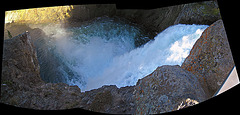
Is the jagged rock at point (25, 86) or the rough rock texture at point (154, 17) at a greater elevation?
the rough rock texture at point (154, 17)

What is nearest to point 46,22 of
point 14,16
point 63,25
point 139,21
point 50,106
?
point 63,25

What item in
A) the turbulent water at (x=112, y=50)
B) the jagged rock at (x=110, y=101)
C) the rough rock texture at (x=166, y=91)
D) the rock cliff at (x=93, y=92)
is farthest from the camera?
the turbulent water at (x=112, y=50)

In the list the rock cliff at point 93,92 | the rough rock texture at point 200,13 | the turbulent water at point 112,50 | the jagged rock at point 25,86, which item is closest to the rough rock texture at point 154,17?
the rough rock texture at point 200,13

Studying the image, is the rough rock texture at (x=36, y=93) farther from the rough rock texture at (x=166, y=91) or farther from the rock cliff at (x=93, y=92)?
the rough rock texture at (x=166, y=91)

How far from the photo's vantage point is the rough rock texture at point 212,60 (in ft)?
9.68

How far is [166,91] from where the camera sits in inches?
106

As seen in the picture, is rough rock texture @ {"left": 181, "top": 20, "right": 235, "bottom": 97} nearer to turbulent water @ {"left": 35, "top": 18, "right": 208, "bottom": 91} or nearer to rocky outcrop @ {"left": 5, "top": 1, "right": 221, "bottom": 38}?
turbulent water @ {"left": 35, "top": 18, "right": 208, "bottom": 91}

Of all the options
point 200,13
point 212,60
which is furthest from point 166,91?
point 200,13

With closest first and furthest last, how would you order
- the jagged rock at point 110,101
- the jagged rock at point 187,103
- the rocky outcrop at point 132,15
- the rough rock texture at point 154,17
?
1. the jagged rock at point 187,103
2. the jagged rock at point 110,101
3. the rocky outcrop at point 132,15
4. the rough rock texture at point 154,17

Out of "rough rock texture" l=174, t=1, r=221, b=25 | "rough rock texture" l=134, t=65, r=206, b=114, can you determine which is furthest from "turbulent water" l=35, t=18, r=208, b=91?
"rough rock texture" l=134, t=65, r=206, b=114

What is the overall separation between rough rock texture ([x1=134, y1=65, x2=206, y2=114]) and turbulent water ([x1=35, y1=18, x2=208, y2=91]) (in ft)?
5.65

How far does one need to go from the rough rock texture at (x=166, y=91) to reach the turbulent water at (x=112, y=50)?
5.65 ft

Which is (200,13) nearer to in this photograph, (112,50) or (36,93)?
(112,50)

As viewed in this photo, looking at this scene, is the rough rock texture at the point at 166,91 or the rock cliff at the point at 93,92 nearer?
the rough rock texture at the point at 166,91
